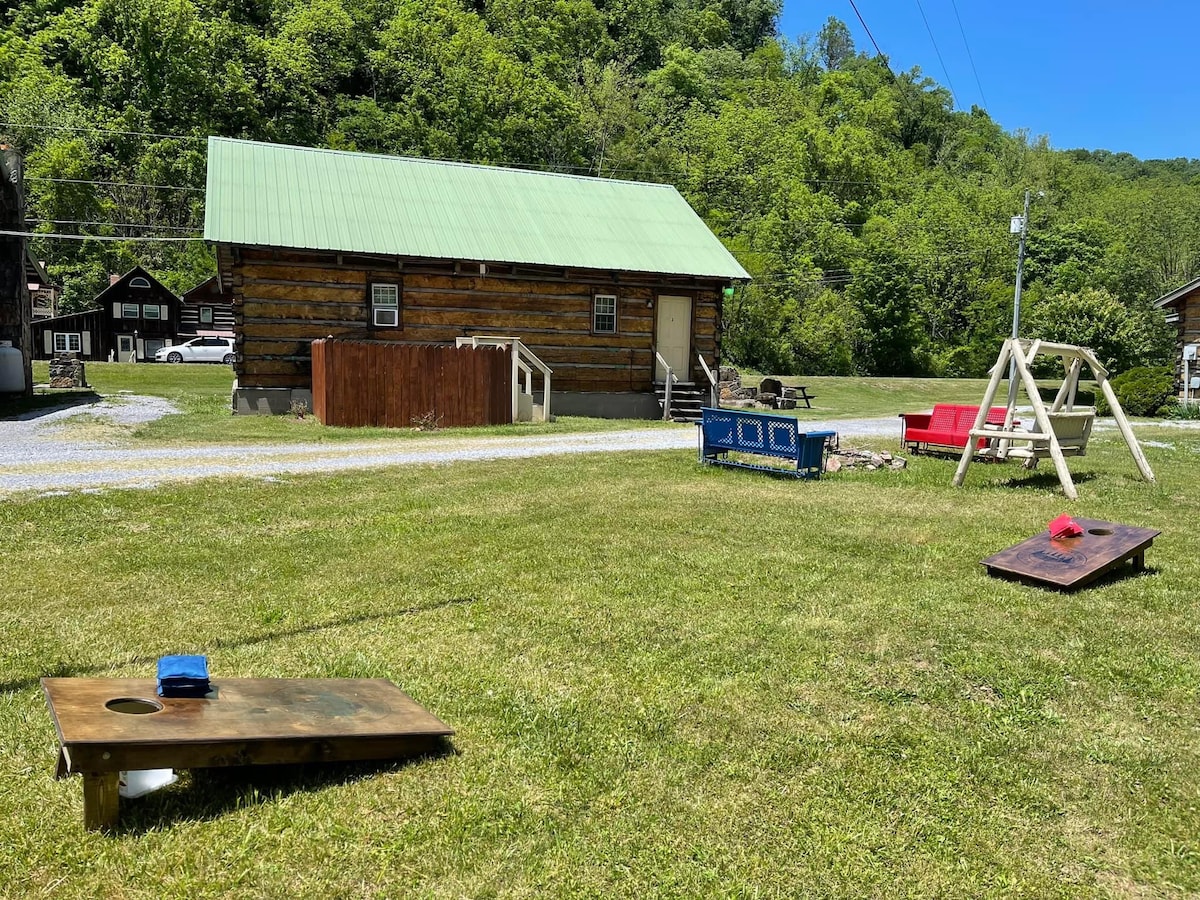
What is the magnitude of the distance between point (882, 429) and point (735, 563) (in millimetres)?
16536

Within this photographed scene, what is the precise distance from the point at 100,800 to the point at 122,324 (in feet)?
198

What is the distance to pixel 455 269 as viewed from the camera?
22.8 m

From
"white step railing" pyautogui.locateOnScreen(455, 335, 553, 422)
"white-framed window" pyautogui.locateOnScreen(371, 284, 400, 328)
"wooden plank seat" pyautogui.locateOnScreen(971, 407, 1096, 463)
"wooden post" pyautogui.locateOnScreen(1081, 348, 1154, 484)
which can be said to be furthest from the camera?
"white-framed window" pyautogui.locateOnScreen(371, 284, 400, 328)

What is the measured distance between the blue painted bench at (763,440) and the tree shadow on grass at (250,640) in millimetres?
7170

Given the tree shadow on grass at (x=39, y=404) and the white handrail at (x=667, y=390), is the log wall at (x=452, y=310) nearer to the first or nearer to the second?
the white handrail at (x=667, y=390)

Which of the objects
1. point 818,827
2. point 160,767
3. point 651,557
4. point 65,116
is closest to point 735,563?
point 651,557

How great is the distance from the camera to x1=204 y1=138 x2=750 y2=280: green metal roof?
71.8 ft

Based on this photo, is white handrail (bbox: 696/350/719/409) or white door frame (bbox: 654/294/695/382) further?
white door frame (bbox: 654/294/695/382)

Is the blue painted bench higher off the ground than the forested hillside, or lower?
lower

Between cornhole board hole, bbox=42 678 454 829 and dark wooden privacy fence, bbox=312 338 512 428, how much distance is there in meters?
15.2

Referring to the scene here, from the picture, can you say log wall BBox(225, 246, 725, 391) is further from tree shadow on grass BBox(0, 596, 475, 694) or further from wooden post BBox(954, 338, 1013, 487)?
tree shadow on grass BBox(0, 596, 475, 694)

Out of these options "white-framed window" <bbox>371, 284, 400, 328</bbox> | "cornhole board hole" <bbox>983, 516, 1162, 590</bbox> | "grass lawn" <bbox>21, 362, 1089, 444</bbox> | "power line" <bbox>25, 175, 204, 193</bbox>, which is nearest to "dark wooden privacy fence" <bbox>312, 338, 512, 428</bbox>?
"grass lawn" <bbox>21, 362, 1089, 444</bbox>

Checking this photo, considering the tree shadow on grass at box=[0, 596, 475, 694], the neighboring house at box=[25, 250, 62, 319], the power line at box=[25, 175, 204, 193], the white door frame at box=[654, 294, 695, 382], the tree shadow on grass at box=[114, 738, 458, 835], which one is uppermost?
the power line at box=[25, 175, 204, 193]

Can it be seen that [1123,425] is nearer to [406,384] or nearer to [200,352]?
[406,384]
